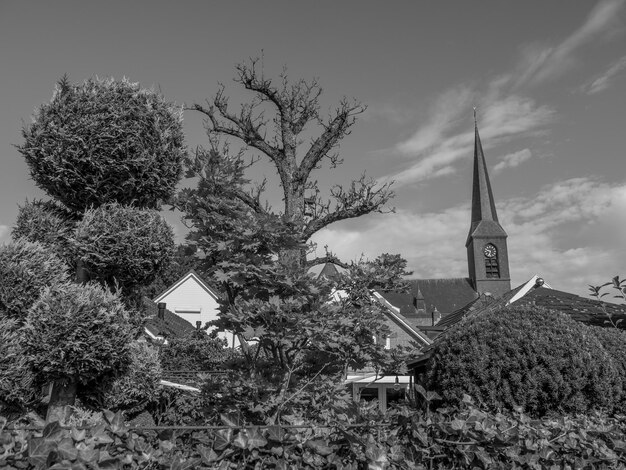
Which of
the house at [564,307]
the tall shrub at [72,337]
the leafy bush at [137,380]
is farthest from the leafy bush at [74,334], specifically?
the house at [564,307]

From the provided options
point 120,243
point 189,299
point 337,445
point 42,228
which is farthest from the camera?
point 189,299

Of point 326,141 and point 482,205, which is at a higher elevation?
point 482,205

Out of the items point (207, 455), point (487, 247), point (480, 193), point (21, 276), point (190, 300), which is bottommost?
point (207, 455)

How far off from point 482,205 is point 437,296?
11.0 meters

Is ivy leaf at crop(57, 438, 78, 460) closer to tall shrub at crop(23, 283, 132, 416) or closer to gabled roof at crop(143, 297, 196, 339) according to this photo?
tall shrub at crop(23, 283, 132, 416)

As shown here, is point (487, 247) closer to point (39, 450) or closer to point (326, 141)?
point (326, 141)

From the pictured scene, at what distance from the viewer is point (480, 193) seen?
171 ft

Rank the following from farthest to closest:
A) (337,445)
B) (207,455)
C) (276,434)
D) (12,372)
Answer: (12,372) < (337,445) < (276,434) < (207,455)

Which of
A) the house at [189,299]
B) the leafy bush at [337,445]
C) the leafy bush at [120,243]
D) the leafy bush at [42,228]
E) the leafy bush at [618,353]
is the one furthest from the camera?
the house at [189,299]

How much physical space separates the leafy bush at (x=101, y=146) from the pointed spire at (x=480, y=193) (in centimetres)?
5010

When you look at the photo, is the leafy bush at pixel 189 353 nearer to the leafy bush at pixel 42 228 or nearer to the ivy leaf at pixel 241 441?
the leafy bush at pixel 42 228

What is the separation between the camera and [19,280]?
13.4 feet

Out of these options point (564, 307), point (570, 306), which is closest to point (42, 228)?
point (564, 307)

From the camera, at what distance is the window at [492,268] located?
174 ft
